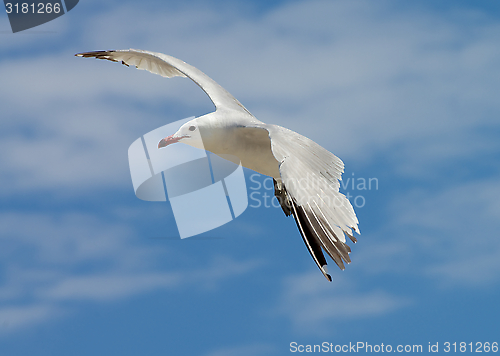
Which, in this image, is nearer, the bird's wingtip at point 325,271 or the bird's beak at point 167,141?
the bird's wingtip at point 325,271

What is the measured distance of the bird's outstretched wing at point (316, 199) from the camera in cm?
867

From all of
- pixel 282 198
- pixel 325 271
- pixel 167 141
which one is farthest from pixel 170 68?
pixel 325 271

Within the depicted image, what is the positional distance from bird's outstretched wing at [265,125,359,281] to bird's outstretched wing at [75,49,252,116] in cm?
300

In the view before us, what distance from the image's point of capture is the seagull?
874cm

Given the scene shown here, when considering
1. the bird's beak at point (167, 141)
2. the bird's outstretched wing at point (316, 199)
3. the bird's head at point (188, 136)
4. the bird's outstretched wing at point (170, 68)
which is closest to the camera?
the bird's outstretched wing at point (316, 199)

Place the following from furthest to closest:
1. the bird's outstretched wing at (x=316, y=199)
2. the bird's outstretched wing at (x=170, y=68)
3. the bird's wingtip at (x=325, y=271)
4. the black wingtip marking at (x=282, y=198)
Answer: the black wingtip marking at (x=282, y=198) < the bird's outstretched wing at (x=170, y=68) < the bird's outstretched wing at (x=316, y=199) < the bird's wingtip at (x=325, y=271)

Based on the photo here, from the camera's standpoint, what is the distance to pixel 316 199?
9117 mm

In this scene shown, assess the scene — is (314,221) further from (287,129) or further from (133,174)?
(133,174)

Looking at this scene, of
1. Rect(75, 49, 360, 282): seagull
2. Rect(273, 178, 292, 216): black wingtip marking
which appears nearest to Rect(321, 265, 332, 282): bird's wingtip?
Rect(75, 49, 360, 282): seagull

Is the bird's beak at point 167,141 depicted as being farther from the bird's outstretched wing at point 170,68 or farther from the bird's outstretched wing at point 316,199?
the bird's outstretched wing at point 316,199

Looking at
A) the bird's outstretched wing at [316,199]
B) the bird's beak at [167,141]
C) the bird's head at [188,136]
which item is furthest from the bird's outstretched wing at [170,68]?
the bird's outstretched wing at [316,199]

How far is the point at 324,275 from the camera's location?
332 inches

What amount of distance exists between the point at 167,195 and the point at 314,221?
217 inches

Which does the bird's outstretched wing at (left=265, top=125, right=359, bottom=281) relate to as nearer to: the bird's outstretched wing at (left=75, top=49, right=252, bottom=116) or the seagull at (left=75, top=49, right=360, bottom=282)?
the seagull at (left=75, top=49, right=360, bottom=282)
